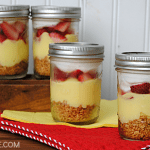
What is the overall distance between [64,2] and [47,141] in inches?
21.6

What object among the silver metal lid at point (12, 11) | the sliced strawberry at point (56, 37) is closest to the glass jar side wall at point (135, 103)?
the sliced strawberry at point (56, 37)

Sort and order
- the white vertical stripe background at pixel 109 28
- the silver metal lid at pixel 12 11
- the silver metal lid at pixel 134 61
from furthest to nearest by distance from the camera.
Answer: the white vertical stripe background at pixel 109 28, the silver metal lid at pixel 12 11, the silver metal lid at pixel 134 61

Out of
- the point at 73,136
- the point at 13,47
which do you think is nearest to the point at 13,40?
the point at 13,47

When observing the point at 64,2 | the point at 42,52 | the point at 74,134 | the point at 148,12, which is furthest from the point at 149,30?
the point at 74,134

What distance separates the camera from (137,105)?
21.2 inches

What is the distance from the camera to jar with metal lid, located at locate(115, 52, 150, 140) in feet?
1.72

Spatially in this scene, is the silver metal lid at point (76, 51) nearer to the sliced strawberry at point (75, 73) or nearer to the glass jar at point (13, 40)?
the sliced strawberry at point (75, 73)

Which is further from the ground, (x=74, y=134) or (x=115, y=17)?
(x=115, y=17)

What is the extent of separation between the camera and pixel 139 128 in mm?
544

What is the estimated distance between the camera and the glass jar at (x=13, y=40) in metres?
0.73

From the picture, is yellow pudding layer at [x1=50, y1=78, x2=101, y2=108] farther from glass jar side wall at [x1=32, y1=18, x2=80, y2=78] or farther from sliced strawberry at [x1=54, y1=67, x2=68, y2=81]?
glass jar side wall at [x1=32, y1=18, x2=80, y2=78]

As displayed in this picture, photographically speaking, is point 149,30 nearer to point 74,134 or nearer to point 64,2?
point 64,2

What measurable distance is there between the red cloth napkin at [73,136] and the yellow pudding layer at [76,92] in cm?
6

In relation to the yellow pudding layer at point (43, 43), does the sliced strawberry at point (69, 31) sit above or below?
above
